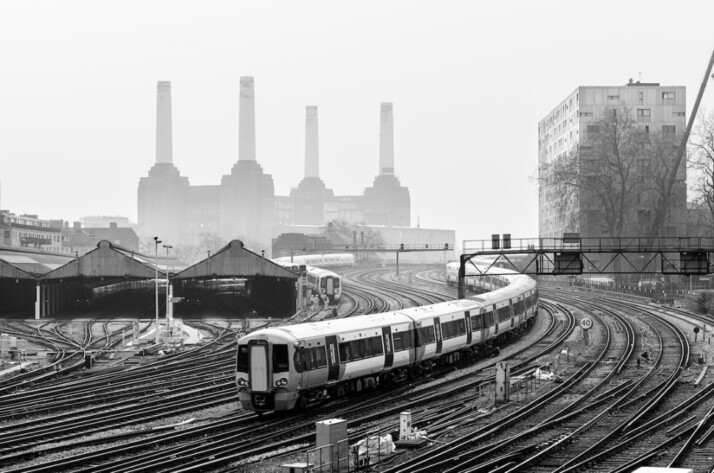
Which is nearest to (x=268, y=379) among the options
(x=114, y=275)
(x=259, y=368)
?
(x=259, y=368)

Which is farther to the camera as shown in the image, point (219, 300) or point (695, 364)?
point (219, 300)

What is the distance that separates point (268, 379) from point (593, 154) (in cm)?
7044

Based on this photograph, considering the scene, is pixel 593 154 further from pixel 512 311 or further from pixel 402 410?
pixel 402 410

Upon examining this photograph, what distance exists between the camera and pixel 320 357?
2969 centimetres

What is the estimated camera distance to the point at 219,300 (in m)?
87.7

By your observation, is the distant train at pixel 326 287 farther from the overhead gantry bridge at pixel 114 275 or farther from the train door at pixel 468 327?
the train door at pixel 468 327

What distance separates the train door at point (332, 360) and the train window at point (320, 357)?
0.24 metres

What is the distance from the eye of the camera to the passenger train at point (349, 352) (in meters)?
28.5

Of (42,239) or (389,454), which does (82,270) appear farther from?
(42,239)

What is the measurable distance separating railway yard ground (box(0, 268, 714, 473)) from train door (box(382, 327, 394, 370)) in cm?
103

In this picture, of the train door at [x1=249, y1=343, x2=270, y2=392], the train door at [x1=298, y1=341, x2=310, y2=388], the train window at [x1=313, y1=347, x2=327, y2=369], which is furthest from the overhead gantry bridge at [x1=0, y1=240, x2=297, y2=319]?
the train door at [x1=298, y1=341, x2=310, y2=388]

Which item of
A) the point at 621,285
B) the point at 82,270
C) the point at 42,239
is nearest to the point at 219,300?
the point at 82,270

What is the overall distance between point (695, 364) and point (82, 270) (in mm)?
46266

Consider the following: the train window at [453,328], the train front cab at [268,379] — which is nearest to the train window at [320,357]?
the train front cab at [268,379]
